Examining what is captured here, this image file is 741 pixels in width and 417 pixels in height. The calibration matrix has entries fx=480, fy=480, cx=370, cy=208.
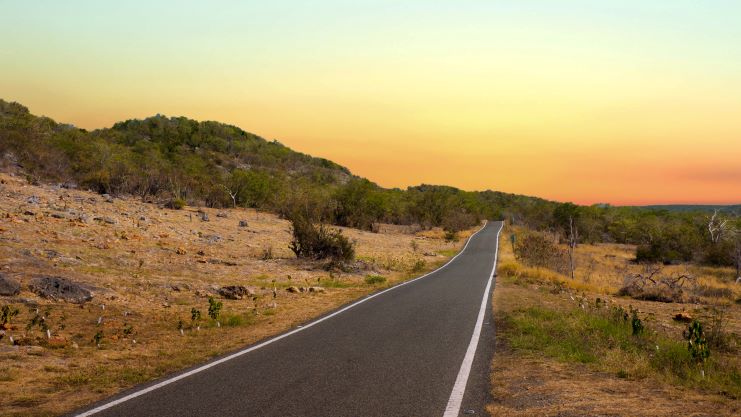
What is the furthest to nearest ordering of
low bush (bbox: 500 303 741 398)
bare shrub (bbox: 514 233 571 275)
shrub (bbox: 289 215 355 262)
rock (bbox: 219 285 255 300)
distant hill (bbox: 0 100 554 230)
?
distant hill (bbox: 0 100 554 230), bare shrub (bbox: 514 233 571 275), shrub (bbox: 289 215 355 262), rock (bbox: 219 285 255 300), low bush (bbox: 500 303 741 398)

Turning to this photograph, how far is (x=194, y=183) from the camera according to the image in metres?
55.7

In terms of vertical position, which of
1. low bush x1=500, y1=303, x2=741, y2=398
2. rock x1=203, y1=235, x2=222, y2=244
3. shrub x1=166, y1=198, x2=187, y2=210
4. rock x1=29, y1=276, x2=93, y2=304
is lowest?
rock x1=29, y1=276, x2=93, y2=304

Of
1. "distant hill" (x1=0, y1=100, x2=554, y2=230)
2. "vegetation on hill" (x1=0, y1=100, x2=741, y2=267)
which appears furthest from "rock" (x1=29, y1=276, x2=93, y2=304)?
"distant hill" (x1=0, y1=100, x2=554, y2=230)

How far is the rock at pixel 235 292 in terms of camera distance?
53.6 ft

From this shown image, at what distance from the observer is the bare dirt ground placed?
793 cm

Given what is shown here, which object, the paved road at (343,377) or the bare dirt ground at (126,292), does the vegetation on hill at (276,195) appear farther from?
the paved road at (343,377)

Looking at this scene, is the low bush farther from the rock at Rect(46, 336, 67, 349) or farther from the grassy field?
the rock at Rect(46, 336, 67, 349)

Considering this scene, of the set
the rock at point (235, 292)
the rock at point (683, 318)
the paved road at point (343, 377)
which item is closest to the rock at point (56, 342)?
the paved road at point (343, 377)

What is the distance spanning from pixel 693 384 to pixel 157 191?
162ft

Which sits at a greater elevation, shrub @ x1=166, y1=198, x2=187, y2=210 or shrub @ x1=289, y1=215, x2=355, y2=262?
shrub @ x1=166, y1=198, x2=187, y2=210

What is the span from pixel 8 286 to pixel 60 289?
1.17m

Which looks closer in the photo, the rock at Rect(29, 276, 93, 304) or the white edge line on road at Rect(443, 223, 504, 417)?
the white edge line on road at Rect(443, 223, 504, 417)

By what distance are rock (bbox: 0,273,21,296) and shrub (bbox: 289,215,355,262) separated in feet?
48.1

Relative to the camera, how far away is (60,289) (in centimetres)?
1326
